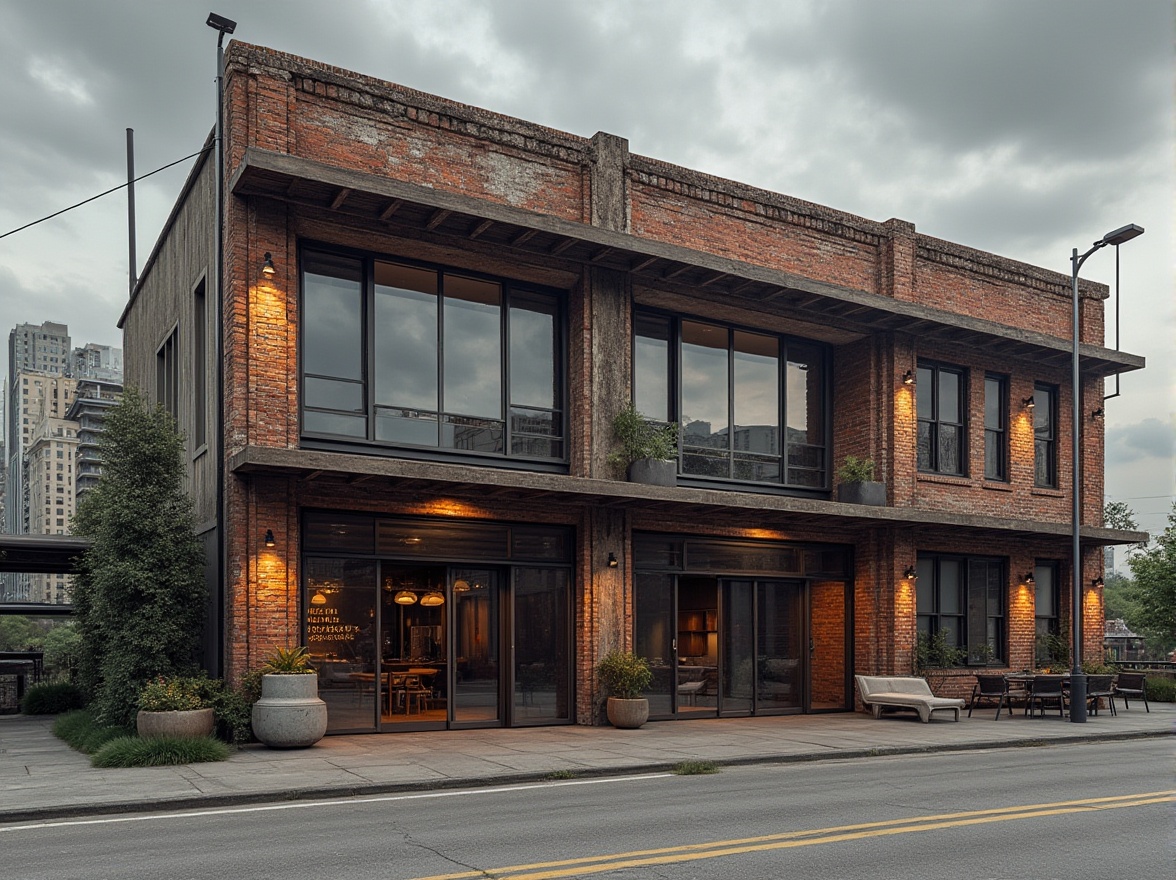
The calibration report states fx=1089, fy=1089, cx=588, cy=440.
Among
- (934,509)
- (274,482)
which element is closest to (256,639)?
(274,482)

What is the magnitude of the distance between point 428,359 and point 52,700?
12.1 meters

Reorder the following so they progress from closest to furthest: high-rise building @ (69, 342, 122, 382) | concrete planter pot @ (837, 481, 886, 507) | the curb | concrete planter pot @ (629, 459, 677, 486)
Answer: the curb, concrete planter pot @ (629, 459, 677, 486), concrete planter pot @ (837, 481, 886, 507), high-rise building @ (69, 342, 122, 382)

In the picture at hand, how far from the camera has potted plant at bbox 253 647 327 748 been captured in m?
14.3

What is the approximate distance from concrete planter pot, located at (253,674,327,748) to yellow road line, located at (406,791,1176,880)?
7.47 metres

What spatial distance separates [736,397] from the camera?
21094mm

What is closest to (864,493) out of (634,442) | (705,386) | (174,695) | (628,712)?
(705,386)

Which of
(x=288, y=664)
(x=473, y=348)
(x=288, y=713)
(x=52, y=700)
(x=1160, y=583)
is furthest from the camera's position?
(x=1160, y=583)

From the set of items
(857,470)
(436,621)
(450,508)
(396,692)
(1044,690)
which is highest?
(857,470)

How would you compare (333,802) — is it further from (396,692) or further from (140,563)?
(140,563)

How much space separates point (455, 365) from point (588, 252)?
9.53ft

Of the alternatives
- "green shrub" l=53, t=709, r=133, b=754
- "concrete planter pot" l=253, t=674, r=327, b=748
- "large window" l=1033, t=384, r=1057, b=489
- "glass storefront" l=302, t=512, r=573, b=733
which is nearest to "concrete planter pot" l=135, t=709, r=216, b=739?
"green shrub" l=53, t=709, r=133, b=754

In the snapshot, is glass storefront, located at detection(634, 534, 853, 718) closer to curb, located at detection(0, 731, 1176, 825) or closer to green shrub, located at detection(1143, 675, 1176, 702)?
curb, located at detection(0, 731, 1176, 825)

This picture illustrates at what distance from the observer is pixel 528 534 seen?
719 inches

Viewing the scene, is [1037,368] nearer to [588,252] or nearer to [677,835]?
[588,252]
